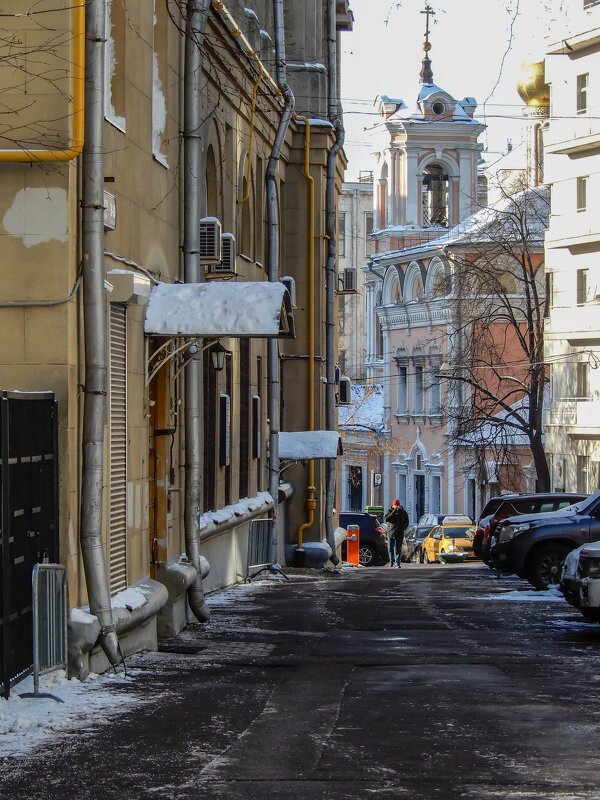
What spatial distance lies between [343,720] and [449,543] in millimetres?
35811

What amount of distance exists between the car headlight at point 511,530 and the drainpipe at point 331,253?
6.46 metres

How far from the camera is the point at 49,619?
32.1ft

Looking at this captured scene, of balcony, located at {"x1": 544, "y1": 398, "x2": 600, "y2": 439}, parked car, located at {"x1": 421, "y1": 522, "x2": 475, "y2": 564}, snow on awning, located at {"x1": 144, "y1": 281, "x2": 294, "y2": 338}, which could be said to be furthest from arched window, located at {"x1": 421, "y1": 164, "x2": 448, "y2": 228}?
snow on awning, located at {"x1": 144, "y1": 281, "x2": 294, "y2": 338}

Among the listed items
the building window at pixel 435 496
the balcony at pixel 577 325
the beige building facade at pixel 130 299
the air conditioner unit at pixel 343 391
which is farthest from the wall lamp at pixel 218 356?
the building window at pixel 435 496

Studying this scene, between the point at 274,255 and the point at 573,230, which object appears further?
the point at 573,230

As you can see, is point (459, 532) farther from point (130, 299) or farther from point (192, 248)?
point (130, 299)

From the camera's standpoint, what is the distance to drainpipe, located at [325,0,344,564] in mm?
29625

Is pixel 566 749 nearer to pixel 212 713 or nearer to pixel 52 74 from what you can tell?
pixel 212 713

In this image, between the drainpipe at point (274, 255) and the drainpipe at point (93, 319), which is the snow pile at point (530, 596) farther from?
the drainpipe at point (93, 319)

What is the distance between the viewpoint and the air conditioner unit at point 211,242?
16.6 meters

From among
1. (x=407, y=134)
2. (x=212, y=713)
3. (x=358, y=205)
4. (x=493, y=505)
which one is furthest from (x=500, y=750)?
(x=358, y=205)

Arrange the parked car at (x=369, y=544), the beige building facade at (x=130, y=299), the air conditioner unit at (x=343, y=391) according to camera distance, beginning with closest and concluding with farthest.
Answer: the beige building facade at (x=130, y=299)
the air conditioner unit at (x=343, y=391)
the parked car at (x=369, y=544)

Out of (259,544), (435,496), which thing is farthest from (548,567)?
(435,496)

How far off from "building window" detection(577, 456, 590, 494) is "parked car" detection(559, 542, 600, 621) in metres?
33.8
